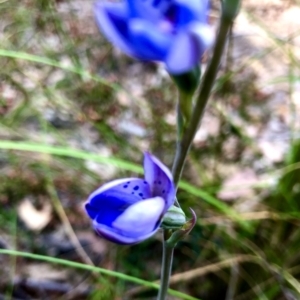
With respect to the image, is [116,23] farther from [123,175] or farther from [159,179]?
[123,175]

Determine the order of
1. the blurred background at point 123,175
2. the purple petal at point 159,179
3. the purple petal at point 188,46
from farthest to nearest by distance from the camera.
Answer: the blurred background at point 123,175, the purple petal at point 159,179, the purple petal at point 188,46

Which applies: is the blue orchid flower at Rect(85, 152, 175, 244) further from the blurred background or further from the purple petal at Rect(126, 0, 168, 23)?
the blurred background

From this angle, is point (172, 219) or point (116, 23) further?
point (172, 219)

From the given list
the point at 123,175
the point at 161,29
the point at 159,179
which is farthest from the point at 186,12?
the point at 123,175

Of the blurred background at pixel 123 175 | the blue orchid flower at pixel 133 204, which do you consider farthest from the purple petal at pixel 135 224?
the blurred background at pixel 123 175

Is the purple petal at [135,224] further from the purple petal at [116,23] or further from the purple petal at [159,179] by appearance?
the purple petal at [116,23]

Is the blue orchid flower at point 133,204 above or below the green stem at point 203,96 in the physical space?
below

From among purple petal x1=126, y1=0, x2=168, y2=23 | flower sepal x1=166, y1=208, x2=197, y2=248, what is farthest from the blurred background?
purple petal x1=126, y1=0, x2=168, y2=23
